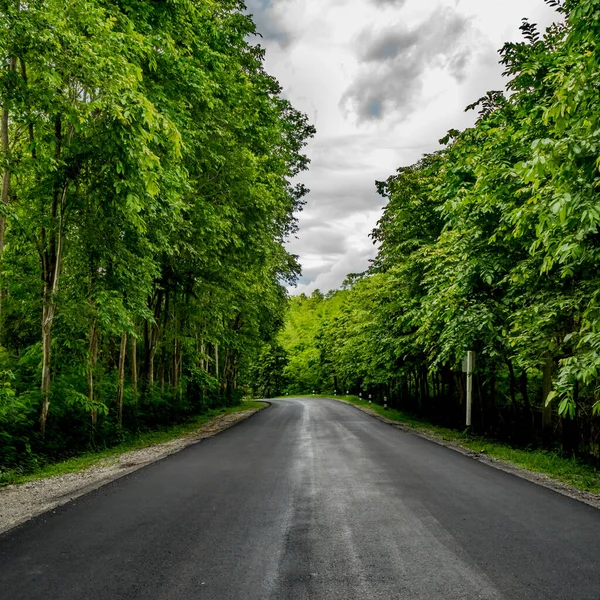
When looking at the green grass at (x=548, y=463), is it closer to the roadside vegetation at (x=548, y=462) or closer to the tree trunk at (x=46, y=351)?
the roadside vegetation at (x=548, y=462)

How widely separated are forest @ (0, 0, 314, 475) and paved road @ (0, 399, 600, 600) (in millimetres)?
4413

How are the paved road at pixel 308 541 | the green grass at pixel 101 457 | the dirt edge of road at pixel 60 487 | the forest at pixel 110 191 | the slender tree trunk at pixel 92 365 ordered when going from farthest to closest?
the slender tree trunk at pixel 92 365 → the green grass at pixel 101 457 → the forest at pixel 110 191 → the dirt edge of road at pixel 60 487 → the paved road at pixel 308 541

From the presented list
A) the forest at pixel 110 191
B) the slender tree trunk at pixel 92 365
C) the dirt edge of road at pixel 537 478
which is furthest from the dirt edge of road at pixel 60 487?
the dirt edge of road at pixel 537 478

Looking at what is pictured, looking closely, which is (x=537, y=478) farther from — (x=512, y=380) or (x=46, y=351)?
(x=46, y=351)

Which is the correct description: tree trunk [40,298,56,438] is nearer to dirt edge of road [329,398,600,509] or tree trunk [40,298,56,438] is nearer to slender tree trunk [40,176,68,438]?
slender tree trunk [40,176,68,438]

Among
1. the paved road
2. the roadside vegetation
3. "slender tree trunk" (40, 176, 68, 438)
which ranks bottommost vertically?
the roadside vegetation

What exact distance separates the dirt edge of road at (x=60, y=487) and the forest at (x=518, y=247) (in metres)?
6.29

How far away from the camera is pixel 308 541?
4.30m

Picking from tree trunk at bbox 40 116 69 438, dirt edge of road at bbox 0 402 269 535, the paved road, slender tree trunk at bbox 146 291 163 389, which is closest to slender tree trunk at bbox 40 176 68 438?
tree trunk at bbox 40 116 69 438

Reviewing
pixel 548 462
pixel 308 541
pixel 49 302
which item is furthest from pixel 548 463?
pixel 49 302

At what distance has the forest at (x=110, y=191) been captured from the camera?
6.62 metres

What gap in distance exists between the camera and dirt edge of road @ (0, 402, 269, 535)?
17.9 feet

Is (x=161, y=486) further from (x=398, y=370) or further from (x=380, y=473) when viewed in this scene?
(x=398, y=370)

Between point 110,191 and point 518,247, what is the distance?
896 centimetres
